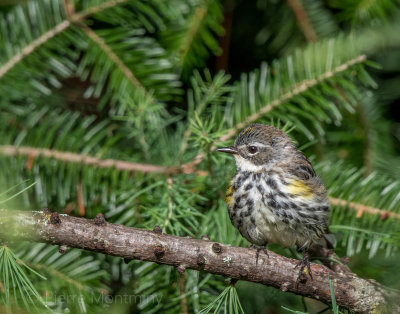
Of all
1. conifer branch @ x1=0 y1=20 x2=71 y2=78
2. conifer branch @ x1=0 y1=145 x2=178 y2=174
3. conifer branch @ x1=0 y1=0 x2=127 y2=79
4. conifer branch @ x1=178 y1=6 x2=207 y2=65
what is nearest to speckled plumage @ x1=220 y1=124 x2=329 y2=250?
conifer branch @ x1=0 y1=145 x2=178 y2=174

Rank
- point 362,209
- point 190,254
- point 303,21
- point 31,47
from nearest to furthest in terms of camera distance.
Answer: point 190,254, point 362,209, point 31,47, point 303,21

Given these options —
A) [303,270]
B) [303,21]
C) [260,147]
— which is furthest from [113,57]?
[303,270]

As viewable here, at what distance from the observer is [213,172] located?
112 inches

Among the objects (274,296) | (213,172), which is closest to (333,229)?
(274,296)

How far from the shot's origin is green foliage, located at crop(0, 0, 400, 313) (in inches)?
99.7

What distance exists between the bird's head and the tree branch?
0.93 m

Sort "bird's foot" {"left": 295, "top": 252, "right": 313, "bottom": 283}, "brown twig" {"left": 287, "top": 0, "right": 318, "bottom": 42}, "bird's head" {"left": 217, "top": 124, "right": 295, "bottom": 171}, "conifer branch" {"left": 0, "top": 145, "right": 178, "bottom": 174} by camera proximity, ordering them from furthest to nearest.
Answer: "brown twig" {"left": 287, "top": 0, "right": 318, "bottom": 42}
"bird's head" {"left": 217, "top": 124, "right": 295, "bottom": 171}
"conifer branch" {"left": 0, "top": 145, "right": 178, "bottom": 174}
"bird's foot" {"left": 295, "top": 252, "right": 313, "bottom": 283}

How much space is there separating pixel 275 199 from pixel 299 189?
146 mm

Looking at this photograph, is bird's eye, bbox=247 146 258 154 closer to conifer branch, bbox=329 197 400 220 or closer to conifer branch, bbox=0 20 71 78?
conifer branch, bbox=329 197 400 220

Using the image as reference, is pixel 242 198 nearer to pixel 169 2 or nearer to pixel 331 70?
pixel 331 70

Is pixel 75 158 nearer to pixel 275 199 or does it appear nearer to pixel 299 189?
pixel 275 199

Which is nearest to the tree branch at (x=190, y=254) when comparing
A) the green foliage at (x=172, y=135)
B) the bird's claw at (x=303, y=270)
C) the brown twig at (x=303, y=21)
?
the bird's claw at (x=303, y=270)

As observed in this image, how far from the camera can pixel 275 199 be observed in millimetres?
2750

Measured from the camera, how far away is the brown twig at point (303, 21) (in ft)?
11.0
